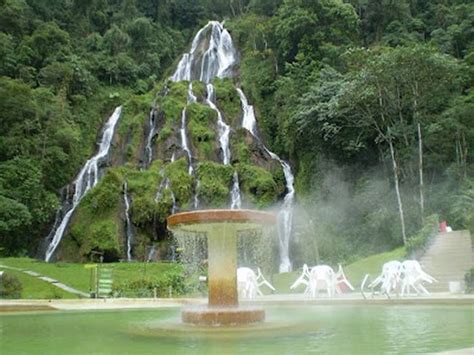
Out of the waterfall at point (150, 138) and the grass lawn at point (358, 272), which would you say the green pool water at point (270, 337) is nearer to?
the grass lawn at point (358, 272)

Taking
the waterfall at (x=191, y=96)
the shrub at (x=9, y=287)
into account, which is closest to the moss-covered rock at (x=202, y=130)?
the waterfall at (x=191, y=96)

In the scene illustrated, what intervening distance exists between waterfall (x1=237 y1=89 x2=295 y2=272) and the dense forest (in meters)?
0.53

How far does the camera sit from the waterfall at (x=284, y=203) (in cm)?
3048

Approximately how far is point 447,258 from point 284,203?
14244 mm

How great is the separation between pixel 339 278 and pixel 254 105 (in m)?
25.4

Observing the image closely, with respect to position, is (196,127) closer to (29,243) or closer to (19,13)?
(29,243)

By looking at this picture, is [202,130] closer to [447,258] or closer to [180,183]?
[180,183]

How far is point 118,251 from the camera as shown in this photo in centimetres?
3031

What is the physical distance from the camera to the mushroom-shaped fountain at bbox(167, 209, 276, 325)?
9203mm

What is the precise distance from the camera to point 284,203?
3331 cm

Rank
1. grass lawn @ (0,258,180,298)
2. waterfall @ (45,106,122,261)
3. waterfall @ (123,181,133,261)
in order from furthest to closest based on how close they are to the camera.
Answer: waterfall @ (45,106,122,261) → waterfall @ (123,181,133,261) → grass lawn @ (0,258,180,298)

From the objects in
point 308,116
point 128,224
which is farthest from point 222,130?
point 128,224

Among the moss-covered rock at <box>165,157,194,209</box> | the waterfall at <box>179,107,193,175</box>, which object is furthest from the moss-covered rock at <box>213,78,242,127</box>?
the moss-covered rock at <box>165,157,194,209</box>

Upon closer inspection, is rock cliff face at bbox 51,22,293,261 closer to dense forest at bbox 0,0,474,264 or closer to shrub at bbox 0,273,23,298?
dense forest at bbox 0,0,474,264
